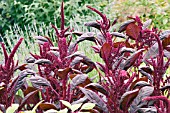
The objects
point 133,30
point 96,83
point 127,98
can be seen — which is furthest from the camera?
point 133,30

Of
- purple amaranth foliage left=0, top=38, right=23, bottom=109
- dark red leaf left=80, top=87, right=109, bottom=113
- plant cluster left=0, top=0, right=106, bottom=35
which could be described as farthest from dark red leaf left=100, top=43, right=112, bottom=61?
plant cluster left=0, top=0, right=106, bottom=35

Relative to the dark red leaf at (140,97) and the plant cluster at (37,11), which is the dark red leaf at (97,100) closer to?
the dark red leaf at (140,97)

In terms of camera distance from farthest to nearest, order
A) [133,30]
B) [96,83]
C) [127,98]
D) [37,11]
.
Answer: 1. [37,11]
2. [133,30]
3. [96,83]
4. [127,98]

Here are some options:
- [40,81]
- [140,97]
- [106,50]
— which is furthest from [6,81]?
[140,97]

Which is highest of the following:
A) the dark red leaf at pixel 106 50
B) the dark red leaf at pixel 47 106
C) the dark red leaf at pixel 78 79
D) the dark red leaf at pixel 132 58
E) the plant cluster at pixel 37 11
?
the dark red leaf at pixel 106 50

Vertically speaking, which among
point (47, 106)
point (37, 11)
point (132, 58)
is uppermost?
point (132, 58)

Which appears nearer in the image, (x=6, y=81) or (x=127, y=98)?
(x=127, y=98)

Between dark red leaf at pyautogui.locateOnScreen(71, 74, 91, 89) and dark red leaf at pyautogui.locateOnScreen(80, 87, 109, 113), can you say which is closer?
dark red leaf at pyautogui.locateOnScreen(80, 87, 109, 113)

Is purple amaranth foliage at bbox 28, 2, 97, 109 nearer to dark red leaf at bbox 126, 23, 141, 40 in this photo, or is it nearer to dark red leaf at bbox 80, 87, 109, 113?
dark red leaf at bbox 80, 87, 109, 113

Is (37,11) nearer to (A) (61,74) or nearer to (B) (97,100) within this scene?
(A) (61,74)

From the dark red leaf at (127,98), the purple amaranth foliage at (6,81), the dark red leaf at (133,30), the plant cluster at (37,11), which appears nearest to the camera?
the dark red leaf at (127,98)

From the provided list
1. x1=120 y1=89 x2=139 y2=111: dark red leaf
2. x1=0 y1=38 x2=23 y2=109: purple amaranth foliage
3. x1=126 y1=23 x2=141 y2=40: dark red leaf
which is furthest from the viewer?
x1=126 y1=23 x2=141 y2=40: dark red leaf

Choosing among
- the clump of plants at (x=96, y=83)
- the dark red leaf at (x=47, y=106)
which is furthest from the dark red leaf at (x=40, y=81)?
the dark red leaf at (x=47, y=106)

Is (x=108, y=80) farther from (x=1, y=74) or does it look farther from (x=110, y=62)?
(x=1, y=74)
